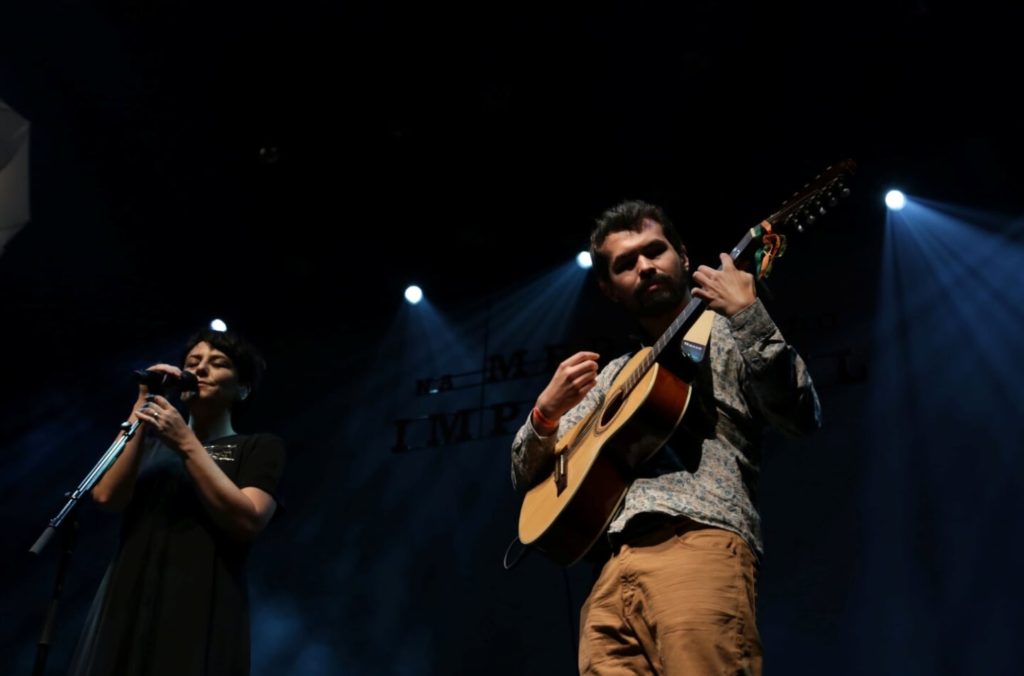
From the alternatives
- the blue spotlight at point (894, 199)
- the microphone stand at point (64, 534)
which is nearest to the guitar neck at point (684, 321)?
the microphone stand at point (64, 534)

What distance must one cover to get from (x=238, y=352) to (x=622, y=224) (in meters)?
1.47

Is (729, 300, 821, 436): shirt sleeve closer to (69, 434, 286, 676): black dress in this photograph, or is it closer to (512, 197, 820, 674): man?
(512, 197, 820, 674): man

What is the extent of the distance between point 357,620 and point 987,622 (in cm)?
326

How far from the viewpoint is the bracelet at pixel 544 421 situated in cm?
242

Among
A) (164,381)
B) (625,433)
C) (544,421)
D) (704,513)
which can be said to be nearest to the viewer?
(704,513)

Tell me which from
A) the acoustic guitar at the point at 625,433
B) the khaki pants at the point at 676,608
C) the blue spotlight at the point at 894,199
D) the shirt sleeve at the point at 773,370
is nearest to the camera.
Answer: the khaki pants at the point at 676,608

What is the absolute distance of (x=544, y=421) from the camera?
243cm

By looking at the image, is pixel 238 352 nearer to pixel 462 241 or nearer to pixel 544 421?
pixel 544 421

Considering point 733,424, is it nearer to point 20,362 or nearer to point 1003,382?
point 1003,382

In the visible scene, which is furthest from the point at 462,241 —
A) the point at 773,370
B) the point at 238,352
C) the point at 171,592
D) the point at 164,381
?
the point at 773,370

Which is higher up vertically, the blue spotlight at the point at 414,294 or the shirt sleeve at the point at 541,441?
the blue spotlight at the point at 414,294

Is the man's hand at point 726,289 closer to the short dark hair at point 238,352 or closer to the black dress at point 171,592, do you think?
the black dress at point 171,592

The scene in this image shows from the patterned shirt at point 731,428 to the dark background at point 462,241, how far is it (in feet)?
8.07

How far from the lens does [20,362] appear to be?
6.91 meters
